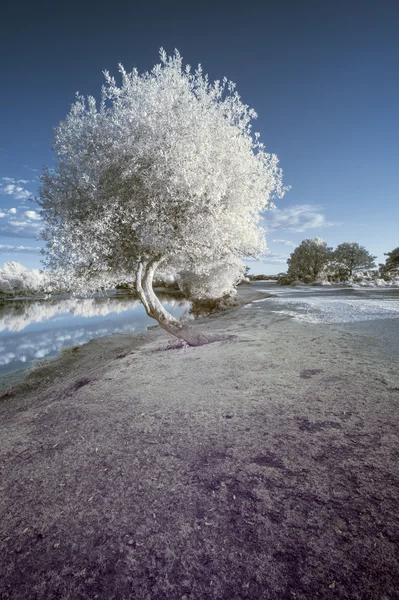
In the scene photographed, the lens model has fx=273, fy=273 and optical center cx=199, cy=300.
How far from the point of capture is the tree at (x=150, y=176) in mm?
9414

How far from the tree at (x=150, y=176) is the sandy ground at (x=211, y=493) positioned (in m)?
5.84

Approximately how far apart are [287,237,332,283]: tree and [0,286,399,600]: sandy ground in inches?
3110

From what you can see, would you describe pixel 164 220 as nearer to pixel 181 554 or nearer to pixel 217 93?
pixel 217 93

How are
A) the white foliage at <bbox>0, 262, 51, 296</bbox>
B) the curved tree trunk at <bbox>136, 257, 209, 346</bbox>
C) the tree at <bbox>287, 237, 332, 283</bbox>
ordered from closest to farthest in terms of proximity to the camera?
1. the curved tree trunk at <bbox>136, 257, 209, 346</bbox>
2. the tree at <bbox>287, 237, 332, 283</bbox>
3. the white foliage at <bbox>0, 262, 51, 296</bbox>

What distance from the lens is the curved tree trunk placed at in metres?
12.1

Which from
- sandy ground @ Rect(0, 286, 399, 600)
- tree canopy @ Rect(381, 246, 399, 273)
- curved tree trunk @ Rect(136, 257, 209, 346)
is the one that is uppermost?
tree canopy @ Rect(381, 246, 399, 273)

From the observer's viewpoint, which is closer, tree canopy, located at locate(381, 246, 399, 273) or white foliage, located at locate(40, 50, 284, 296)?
white foliage, located at locate(40, 50, 284, 296)

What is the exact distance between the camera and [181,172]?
8.86 m

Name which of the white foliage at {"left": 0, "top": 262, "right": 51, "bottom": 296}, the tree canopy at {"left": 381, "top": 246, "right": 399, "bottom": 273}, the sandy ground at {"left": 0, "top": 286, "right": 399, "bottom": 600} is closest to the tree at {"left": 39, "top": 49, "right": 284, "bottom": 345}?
the sandy ground at {"left": 0, "top": 286, "right": 399, "bottom": 600}

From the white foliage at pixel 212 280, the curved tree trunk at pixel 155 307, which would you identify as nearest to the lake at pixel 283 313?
the curved tree trunk at pixel 155 307

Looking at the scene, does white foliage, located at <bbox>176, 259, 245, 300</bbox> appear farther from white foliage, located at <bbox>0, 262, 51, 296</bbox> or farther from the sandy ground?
white foliage, located at <bbox>0, 262, 51, 296</bbox>

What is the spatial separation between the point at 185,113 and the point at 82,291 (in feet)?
26.6

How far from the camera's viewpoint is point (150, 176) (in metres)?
9.30

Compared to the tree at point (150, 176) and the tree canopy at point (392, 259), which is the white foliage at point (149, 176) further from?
the tree canopy at point (392, 259)
